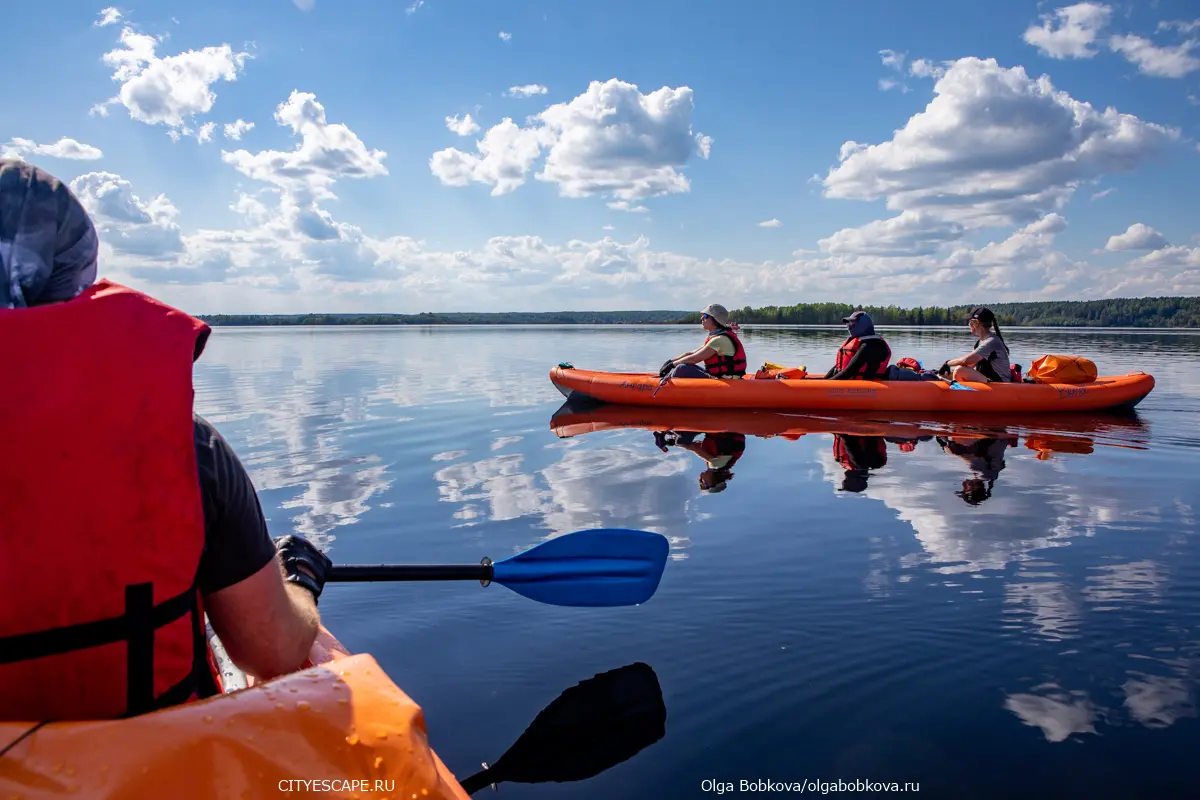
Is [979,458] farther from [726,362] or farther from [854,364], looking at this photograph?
[726,362]

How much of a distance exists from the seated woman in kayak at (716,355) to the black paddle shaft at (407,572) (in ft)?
29.5

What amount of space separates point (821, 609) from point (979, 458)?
5.40 meters

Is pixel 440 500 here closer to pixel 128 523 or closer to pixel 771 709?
pixel 771 709

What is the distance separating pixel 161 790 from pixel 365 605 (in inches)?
128

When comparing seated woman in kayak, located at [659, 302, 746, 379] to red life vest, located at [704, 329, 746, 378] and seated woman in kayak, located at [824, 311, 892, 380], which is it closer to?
red life vest, located at [704, 329, 746, 378]

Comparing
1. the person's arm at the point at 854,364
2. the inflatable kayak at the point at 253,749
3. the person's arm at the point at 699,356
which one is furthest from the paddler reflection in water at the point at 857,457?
the inflatable kayak at the point at 253,749

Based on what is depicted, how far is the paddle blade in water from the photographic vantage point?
279cm

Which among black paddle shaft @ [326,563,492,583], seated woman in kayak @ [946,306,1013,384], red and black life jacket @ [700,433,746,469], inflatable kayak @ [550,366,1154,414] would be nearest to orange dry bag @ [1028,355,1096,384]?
inflatable kayak @ [550,366,1154,414]

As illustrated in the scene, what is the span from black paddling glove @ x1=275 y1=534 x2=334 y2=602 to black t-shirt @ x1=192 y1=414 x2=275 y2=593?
54cm

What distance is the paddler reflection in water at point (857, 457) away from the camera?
7168 mm

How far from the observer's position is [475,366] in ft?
80.1

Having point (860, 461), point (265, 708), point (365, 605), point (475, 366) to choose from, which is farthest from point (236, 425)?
point (475, 366)

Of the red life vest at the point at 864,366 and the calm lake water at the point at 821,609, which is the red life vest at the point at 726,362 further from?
the calm lake water at the point at 821,609

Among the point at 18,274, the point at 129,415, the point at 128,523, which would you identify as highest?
the point at 18,274
